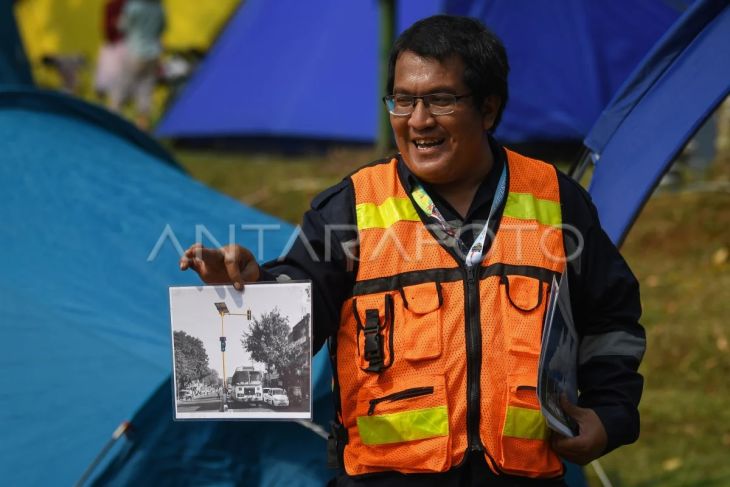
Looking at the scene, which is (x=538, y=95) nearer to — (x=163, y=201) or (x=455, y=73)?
(x=163, y=201)


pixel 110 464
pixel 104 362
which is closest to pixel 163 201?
pixel 104 362

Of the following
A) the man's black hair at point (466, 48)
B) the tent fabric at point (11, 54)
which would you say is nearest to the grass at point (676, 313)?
the tent fabric at point (11, 54)

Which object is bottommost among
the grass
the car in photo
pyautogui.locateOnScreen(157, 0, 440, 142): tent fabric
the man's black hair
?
the grass

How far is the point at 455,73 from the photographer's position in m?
2.50

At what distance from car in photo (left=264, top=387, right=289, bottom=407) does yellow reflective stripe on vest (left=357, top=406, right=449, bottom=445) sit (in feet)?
0.57

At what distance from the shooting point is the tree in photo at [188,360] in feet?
7.93

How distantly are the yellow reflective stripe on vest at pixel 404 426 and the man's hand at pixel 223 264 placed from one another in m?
0.38

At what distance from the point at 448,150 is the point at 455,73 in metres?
0.16

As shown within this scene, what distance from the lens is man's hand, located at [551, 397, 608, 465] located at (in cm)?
248

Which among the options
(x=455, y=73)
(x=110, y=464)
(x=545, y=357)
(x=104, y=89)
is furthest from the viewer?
(x=104, y=89)

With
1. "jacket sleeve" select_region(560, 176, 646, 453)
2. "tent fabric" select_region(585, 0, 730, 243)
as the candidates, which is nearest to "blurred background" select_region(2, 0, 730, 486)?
"tent fabric" select_region(585, 0, 730, 243)

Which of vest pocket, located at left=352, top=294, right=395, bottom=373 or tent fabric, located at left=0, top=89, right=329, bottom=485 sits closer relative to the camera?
vest pocket, located at left=352, top=294, right=395, bottom=373

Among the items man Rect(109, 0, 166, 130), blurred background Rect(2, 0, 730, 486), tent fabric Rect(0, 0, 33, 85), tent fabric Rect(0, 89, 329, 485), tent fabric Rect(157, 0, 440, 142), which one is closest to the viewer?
tent fabric Rect(0, 89, 329, 485)

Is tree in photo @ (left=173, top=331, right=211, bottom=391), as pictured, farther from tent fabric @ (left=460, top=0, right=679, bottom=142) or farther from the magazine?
tent fabric @ (left=460, top=0, right=679, bottom=142)
